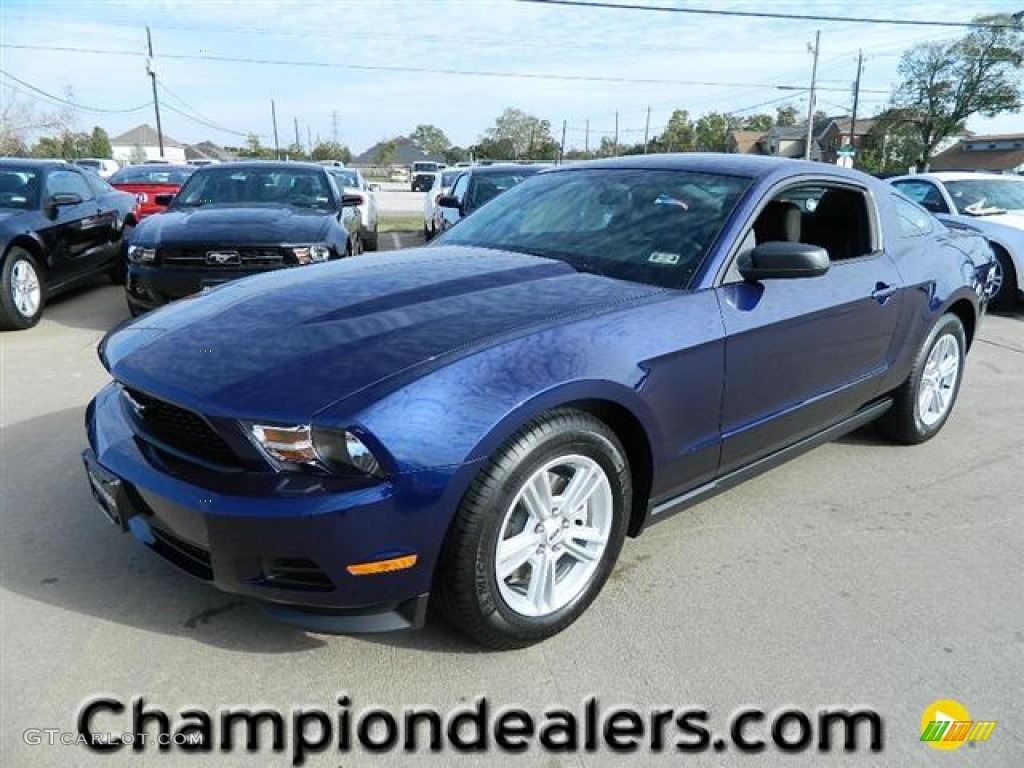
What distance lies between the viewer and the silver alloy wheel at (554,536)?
2387 millimetres

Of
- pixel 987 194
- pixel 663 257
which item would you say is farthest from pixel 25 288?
pixel 987 194

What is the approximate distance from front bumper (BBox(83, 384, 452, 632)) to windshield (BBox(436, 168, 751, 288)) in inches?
53.7

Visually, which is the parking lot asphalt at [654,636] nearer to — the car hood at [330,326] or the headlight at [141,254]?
the car hood at [330,326]

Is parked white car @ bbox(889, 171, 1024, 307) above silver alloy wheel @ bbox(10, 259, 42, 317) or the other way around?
above

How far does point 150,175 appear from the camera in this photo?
12.3 metres

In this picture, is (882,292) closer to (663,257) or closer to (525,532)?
(663,257)

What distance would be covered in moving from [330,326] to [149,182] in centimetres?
1112

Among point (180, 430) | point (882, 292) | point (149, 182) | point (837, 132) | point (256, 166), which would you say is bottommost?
point (180, 430)

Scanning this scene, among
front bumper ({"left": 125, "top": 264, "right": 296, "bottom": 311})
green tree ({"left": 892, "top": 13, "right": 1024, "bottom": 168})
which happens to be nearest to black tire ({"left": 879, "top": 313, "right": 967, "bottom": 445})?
front bumper ({"left": 125, "top": 264, "right": 296, "bottom": 311})

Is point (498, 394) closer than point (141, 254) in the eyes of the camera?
Yes

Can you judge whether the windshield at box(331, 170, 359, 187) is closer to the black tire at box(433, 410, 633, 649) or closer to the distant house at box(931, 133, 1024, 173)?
the black tire at box(433, 410, 633, 649)

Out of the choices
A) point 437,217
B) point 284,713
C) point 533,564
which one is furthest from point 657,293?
point 437,217

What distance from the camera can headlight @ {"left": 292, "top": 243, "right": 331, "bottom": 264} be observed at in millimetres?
5938

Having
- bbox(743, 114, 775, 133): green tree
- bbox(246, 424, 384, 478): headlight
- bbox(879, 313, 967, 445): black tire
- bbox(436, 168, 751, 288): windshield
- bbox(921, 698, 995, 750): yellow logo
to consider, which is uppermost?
bbox(743, 114, 775, 133): green tree
